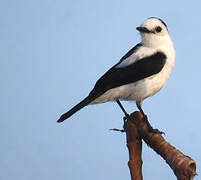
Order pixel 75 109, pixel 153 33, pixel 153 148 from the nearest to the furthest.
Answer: pixel 153 148 < pixel 75 109 < pixel 153 33

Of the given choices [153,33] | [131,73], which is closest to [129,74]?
[131,73]

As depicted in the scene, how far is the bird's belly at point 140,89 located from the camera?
1.95m

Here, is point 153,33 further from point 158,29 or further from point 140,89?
point 140,89

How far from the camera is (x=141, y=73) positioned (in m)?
1.96

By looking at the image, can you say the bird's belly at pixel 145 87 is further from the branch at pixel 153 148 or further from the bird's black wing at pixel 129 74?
the branch at pixel 153 148

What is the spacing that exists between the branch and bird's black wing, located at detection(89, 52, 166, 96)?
457 mm

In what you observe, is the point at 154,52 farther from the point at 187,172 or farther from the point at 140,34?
the point at 187,172

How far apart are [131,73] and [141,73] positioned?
0.17 feet

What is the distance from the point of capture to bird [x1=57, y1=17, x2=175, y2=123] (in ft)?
6.42

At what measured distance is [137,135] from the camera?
1.38 m

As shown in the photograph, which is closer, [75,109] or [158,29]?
[75,109]

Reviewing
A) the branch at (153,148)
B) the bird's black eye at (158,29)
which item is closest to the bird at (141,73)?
the bird's black eye at (158,29)

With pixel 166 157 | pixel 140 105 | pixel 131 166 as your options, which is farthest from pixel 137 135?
pixel 140 105

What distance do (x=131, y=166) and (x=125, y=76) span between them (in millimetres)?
787
